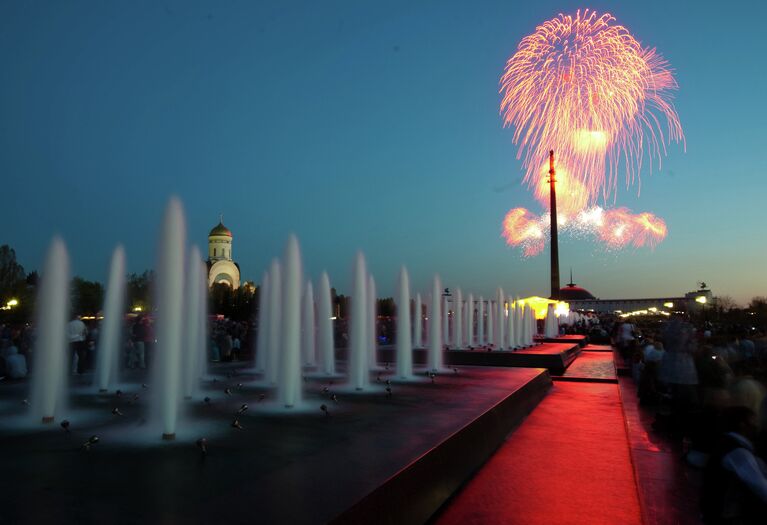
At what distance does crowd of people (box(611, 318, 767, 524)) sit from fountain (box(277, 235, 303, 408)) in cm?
481

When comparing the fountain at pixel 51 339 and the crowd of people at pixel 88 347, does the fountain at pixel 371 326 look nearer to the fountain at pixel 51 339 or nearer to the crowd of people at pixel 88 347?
the crowd of people at pixel 88 347

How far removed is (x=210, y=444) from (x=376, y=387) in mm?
4757

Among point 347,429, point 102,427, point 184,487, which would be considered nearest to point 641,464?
point 347,429

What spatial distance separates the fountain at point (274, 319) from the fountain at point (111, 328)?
2707mm

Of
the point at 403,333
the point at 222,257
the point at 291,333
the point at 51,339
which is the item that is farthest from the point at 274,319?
the point at 222,257

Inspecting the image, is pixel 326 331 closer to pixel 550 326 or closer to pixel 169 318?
pixel 169 318

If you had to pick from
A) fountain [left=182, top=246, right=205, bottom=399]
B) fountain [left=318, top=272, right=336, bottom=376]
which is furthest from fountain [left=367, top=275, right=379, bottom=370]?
fountain [left=182, top=246, right=205, bottom=399]

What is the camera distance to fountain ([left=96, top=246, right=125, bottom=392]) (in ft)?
30.6

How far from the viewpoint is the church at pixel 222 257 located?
94.6 metres

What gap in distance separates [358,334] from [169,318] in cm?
480

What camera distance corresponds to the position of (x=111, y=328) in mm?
10852

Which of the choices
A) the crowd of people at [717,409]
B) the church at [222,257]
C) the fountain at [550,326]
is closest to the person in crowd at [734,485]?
the crowd of people at [717,409]

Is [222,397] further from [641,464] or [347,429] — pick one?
[641,464]

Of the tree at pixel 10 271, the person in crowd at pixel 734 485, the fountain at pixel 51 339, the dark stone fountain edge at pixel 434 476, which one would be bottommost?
the dark stone fountain edge at pixel 434 476
